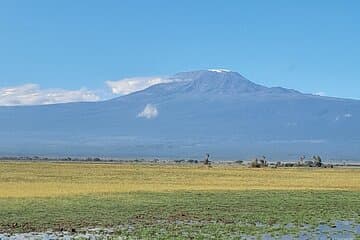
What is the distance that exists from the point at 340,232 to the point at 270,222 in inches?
141

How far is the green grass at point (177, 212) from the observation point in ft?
89.0

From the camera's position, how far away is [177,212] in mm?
32938

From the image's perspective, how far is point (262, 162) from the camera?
427 feet

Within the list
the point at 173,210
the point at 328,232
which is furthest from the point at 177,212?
the point at 328,232

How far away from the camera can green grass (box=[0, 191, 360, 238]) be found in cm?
2712

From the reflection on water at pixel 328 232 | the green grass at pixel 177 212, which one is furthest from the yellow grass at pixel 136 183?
the reflection on water at pixel 328 232

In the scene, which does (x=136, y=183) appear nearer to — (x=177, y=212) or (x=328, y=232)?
(x=177, y=212)

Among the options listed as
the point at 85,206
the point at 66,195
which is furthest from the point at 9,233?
the point at 66,195

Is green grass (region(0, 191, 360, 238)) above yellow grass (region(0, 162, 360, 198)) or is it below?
below

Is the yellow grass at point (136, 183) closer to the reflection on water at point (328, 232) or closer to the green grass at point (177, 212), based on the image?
the green grass at point (177, 212)

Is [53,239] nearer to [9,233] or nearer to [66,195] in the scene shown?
[9,233]

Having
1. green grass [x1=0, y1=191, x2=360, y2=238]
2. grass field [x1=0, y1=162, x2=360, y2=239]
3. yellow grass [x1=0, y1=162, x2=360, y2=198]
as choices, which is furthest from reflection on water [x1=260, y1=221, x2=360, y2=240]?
yellow grass [x1=0, y1=162, x2=360, y2=198]

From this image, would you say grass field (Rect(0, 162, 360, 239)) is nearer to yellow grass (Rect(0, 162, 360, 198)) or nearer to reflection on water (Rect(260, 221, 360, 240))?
reflection on water (Rect(260, 221, 360, 240))

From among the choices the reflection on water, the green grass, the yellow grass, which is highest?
the yellow grass
